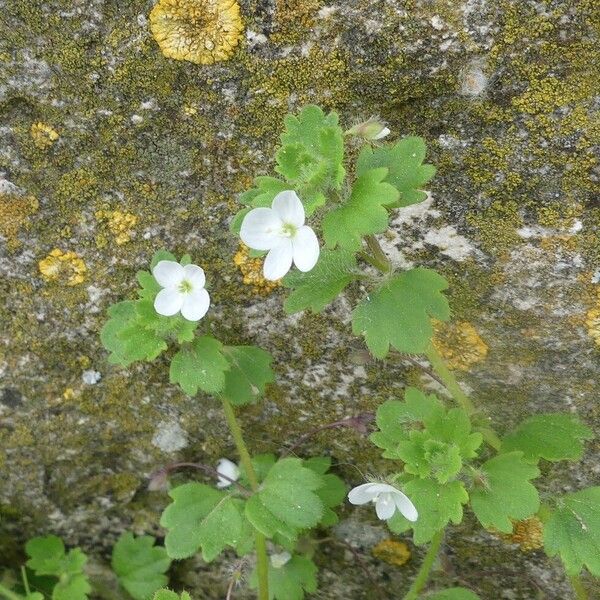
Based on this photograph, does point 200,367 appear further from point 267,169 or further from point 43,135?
point 43,135

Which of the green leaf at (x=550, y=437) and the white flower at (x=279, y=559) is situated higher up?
the green leaf at (x=550, y=437)

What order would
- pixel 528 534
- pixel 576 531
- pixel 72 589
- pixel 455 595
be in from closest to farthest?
pixel 576 531, pixel 455 595, pixel 528 534, pixel 72 589

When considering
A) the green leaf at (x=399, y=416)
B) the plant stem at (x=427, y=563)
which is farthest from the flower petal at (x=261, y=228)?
the plant stem at (x=427, y=563)

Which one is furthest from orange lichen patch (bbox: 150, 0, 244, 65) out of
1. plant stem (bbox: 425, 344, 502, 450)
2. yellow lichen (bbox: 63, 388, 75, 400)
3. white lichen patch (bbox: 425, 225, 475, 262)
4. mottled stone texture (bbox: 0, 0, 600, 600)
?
yellow lichen (bbox: 63, 388, 75, 400)

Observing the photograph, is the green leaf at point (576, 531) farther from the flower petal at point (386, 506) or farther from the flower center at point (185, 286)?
the flower center at point (185, 286)

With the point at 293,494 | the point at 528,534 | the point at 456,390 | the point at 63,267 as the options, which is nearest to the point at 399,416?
the point at 456,390
